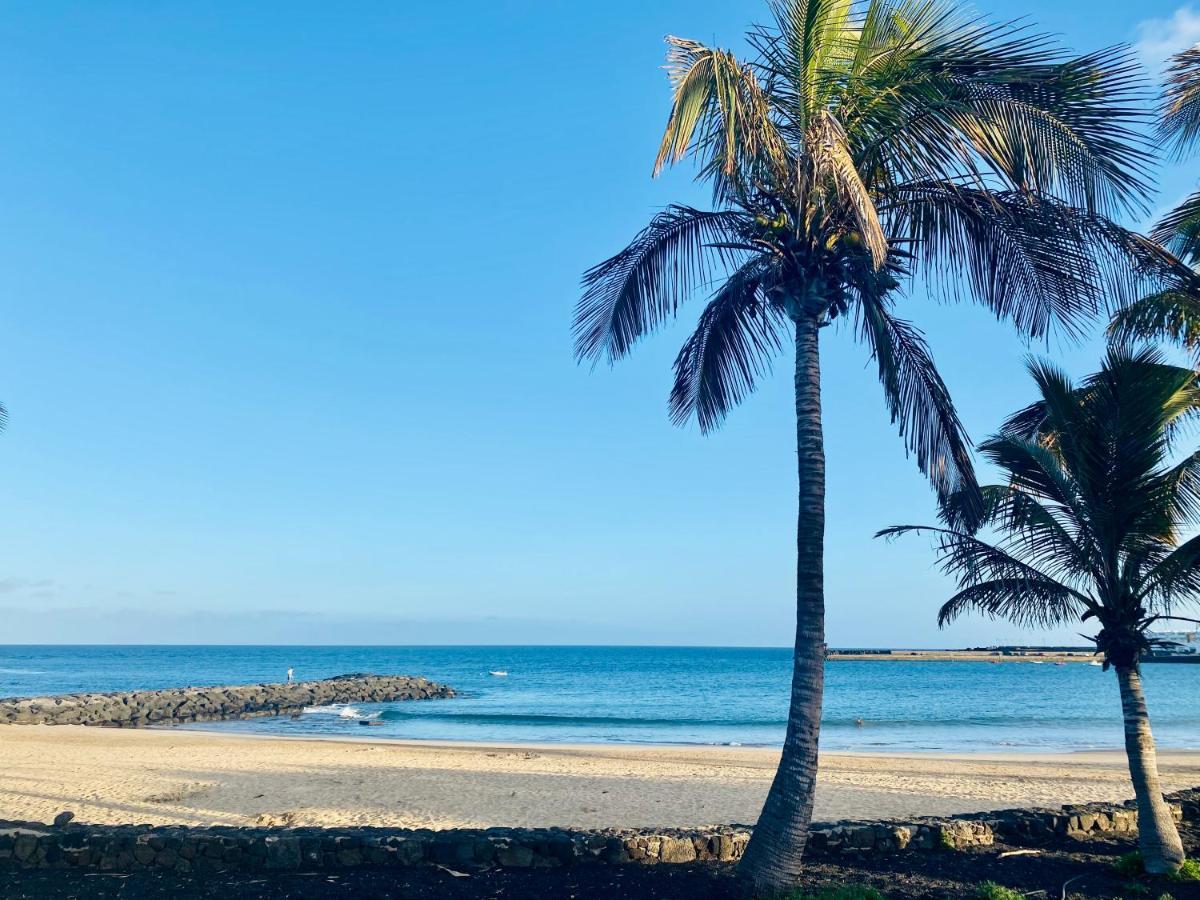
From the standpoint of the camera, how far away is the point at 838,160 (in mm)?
7023

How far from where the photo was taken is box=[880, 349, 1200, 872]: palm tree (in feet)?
28.7

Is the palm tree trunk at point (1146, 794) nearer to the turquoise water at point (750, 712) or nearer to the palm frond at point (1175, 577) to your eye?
the palm frond at point (1175, 577)

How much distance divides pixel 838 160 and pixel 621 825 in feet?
31.6

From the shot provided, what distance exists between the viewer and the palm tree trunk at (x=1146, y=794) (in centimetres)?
855

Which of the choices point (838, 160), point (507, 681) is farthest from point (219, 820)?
point (507, 681)

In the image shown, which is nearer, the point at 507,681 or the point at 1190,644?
the point at 507,681

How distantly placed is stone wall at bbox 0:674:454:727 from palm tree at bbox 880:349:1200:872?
124 feet

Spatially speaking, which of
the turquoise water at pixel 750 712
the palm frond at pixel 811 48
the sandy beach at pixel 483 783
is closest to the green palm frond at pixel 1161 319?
the palm frond at pixel 811 48

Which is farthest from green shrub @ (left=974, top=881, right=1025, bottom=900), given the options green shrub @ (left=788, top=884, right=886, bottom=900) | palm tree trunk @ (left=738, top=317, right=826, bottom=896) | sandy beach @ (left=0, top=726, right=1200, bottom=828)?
sandy beach @ (left=0, top=726, right=1200, bottom=828)

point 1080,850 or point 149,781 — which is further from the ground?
point 1080,850

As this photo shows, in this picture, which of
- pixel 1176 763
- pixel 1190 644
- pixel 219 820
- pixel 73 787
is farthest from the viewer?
pixel 1190 644

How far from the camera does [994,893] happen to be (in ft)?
24.6

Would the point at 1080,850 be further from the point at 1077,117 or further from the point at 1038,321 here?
the point at 1077,117

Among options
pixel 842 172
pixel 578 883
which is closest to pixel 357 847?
pixel 578 883
